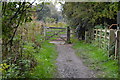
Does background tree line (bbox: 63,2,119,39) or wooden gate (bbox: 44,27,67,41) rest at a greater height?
background tree line (bbox: 63,2,119,39)

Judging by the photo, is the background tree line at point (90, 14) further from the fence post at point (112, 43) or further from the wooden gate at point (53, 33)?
the fence post at point (112, 43)

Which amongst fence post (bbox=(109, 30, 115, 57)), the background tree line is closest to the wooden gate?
the background tree line

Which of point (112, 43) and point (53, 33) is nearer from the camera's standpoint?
point (112, 43)

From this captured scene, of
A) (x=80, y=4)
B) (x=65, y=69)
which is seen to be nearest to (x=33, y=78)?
(x=65, y=69)

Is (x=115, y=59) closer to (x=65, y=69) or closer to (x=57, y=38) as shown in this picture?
(x=65, y=69)

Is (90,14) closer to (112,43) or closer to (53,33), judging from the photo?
(112,43)

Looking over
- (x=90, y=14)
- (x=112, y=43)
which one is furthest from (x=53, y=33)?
(x=112, y=43)

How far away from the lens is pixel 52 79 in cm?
455

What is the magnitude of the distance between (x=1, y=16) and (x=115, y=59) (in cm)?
523

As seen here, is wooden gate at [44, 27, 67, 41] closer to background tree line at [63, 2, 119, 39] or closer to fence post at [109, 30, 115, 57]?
background tree line at [63, 2, 119, 39]

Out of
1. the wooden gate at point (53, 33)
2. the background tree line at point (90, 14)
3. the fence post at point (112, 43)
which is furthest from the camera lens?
the wooden gate at point (53, 33)

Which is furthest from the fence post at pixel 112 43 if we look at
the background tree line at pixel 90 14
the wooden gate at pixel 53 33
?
the wooden gate at pixel 53 33

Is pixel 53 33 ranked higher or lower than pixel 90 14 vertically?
lower

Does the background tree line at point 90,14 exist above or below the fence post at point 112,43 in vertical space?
above
